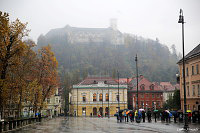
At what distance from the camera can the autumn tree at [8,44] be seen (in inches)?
1120

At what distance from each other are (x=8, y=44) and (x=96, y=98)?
241 feet

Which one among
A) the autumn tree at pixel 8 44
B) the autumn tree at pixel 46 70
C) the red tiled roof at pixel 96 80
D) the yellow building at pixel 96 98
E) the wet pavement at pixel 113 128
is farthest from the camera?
the red tiled roof at pixel 96 80

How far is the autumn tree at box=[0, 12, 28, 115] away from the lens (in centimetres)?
2844

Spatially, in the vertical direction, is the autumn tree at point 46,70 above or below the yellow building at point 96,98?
above

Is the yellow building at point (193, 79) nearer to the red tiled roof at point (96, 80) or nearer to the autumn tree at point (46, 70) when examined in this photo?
the autumn tree at point (46, 70)

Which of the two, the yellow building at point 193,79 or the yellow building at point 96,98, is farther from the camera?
the yellow building at point 96,98

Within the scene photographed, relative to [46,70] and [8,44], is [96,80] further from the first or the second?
[8,44]

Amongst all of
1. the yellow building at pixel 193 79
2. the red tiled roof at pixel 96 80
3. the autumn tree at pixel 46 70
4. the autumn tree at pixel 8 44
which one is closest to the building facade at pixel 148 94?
the red tiled roof at pixel 96 80

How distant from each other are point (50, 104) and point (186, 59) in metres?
60.6

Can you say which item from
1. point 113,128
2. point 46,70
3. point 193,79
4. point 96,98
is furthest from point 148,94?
Answer: point 113,128

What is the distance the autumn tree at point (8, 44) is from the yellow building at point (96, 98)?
223 feet

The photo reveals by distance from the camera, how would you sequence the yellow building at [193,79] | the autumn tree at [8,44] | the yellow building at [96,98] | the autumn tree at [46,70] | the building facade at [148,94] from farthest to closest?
the building facade at [148,94], the yellow building at [96,98], the autumn tree at [46,70], the yellow building at [193,79], the autumn tree at [8,44]

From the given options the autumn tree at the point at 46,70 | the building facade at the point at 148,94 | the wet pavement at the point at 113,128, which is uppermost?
the autumn tree at the point at 46,70

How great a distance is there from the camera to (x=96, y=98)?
333ft
